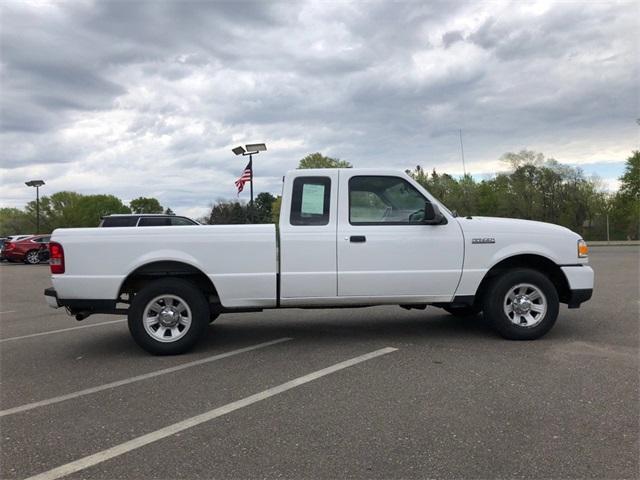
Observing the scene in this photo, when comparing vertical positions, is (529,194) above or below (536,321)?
above

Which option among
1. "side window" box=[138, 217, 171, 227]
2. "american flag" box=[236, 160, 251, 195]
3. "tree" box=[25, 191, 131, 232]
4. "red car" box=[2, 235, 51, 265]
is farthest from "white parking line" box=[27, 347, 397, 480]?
"tree" box=[25, 191, 131, 232]

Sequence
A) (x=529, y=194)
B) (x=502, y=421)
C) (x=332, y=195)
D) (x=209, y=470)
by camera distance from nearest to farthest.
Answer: (x=209, y=470) < (x=502, y=421) < (x=332, y=195) < (x=529, y=194)

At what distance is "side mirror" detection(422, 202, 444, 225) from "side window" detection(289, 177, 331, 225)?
3.63 ft

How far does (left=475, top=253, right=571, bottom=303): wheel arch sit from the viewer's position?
5.99m

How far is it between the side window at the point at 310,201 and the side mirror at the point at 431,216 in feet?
3.63

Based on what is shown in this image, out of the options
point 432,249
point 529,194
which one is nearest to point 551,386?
point 432,249

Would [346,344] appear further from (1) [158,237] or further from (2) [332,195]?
(1) [158,237]

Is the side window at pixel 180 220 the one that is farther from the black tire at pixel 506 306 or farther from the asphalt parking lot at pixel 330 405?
the black tire at pixel 506 306

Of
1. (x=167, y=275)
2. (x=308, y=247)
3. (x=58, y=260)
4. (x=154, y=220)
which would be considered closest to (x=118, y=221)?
(x=154, y=220)

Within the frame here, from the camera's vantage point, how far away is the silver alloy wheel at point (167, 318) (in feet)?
18.2

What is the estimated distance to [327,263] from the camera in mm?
5641

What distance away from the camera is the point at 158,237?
18.2ft

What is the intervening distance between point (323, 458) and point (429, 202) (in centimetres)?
343

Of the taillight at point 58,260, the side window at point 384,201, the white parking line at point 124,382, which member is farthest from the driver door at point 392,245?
the taillight at point 58,260
